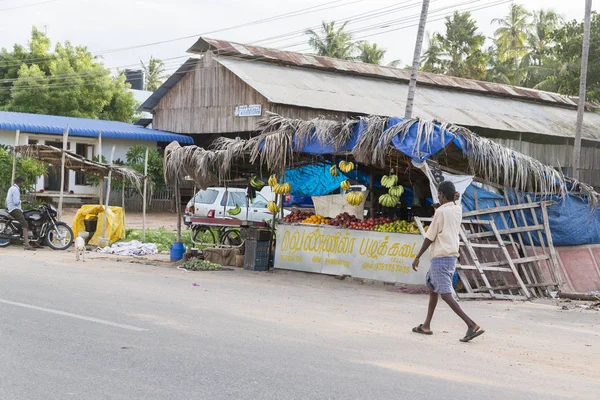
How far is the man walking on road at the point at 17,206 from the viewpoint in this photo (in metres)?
18.8

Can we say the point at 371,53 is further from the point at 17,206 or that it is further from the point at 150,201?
the point at 17,206

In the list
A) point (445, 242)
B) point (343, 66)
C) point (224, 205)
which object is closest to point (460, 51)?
point (343, 66)

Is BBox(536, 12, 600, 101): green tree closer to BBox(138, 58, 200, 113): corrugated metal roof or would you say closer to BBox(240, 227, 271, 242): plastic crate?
BBox(138, 58, 200, 113): corrugated metal roof

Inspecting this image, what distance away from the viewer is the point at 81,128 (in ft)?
112

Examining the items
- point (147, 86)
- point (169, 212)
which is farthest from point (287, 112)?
point (147, 86)

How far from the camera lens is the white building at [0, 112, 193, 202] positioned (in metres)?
33.0

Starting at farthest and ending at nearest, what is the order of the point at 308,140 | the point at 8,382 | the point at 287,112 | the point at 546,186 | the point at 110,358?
the point at 287,112, the point at 308,140, the point at 546,186, the point at 110,358, the point at 8,382

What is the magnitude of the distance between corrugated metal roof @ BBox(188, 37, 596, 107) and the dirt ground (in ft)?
24.3

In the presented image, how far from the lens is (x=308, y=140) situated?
51.8 ft

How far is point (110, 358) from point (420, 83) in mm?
32298

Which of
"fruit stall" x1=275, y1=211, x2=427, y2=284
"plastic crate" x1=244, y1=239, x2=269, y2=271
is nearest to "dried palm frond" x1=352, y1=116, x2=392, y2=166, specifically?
"fruit stall" x1=275, y1=211, x2=427, y2=284

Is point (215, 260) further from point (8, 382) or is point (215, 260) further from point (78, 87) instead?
point (78, 87)

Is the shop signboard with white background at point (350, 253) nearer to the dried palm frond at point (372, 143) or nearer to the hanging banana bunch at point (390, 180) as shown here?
the hanging banana bunch at point (390, 180)

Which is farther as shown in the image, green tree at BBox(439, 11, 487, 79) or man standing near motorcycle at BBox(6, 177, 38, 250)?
green tree at BBox(439, 11, 487, 79)
